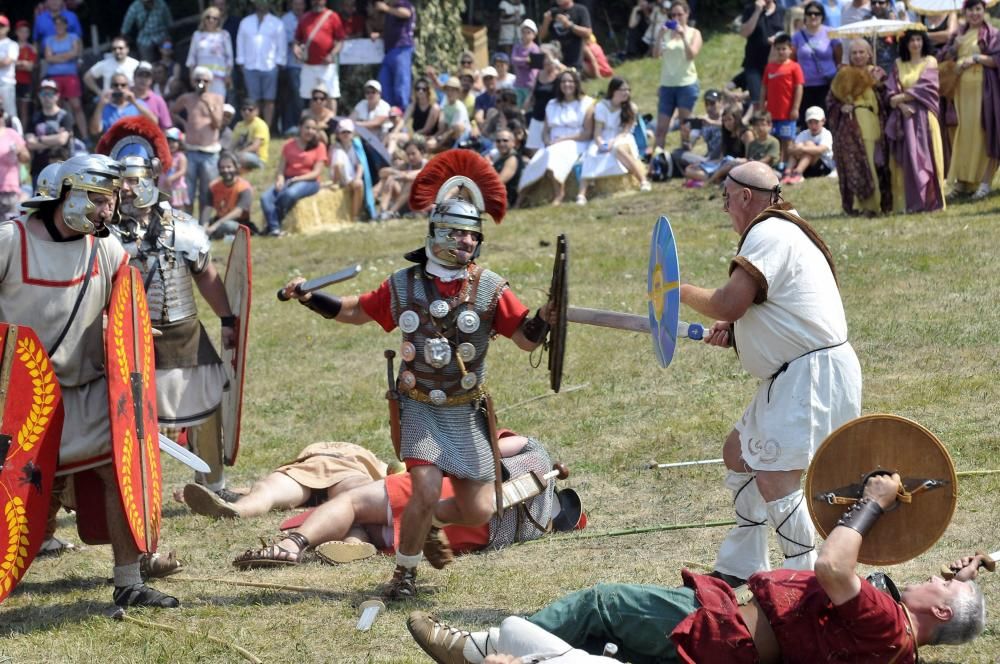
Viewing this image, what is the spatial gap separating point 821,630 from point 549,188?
1278 centimetres

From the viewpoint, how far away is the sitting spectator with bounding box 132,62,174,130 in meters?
17.9

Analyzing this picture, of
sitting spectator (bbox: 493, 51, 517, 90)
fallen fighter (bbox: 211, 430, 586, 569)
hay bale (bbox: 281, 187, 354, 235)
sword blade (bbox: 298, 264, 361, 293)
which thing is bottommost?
hay bale (bbox: 281, 187, 354, 235)

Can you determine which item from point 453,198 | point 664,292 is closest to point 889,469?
point 664,292

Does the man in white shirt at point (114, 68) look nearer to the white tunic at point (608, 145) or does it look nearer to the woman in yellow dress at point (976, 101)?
the white tunic at point (608, 145)

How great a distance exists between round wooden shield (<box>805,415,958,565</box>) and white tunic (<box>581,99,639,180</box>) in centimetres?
1205

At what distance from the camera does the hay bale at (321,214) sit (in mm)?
17047

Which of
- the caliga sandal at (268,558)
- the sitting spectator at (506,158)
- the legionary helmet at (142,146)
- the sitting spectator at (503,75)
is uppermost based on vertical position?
the legionary helmet at (142,146)

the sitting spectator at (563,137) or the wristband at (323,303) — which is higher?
the wristband at (323,303)

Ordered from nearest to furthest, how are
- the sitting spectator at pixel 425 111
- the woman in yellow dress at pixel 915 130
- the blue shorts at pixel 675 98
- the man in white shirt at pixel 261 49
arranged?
the woman in yellow dress at pixel 915 130, the blue shorts at pixel 675 98, the sitting spectator at pixel 425 111, the man in white shirt at pixel 261 49

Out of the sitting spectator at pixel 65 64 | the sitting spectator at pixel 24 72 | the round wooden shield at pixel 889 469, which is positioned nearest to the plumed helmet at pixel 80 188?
the round wooden shield at pixel 889 469

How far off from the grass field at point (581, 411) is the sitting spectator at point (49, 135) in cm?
315

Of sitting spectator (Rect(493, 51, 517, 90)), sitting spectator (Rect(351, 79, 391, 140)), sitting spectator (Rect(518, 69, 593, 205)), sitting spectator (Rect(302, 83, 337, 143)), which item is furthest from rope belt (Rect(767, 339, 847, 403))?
sitting spectator (Rect(493, 51, 517, 90))

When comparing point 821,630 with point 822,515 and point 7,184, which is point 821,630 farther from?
point 7,184

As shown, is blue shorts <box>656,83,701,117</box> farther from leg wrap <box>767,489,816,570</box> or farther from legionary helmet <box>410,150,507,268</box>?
leg wrap <box>767,489,816,570</box>
